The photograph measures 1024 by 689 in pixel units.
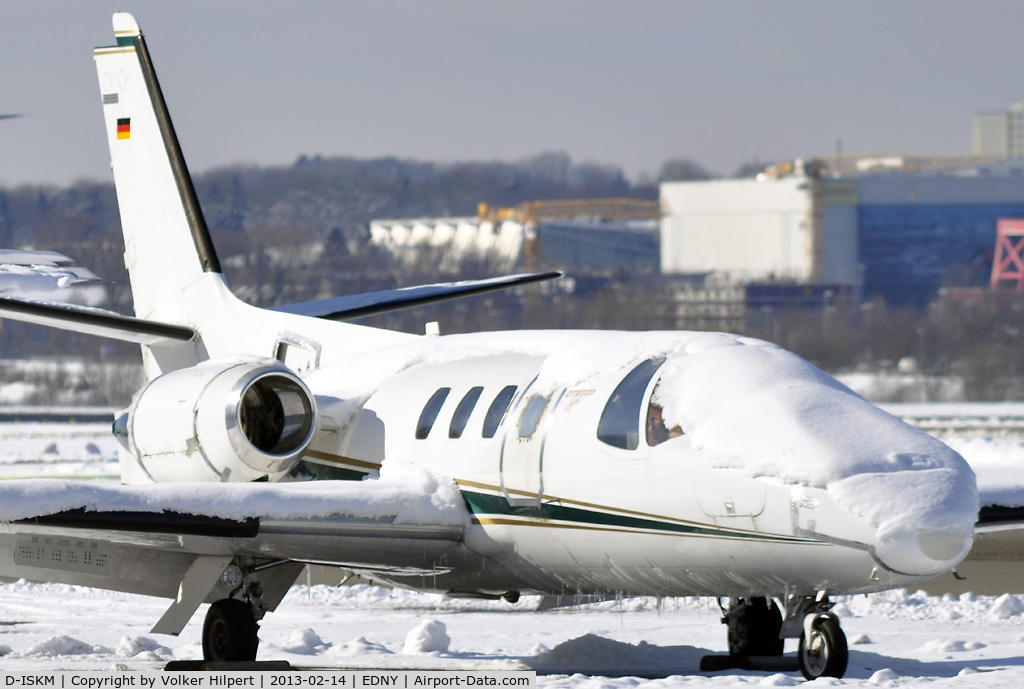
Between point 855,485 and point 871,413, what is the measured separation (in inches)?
39.9

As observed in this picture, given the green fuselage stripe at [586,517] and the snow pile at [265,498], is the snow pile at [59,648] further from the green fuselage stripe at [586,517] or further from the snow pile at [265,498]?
the green fuselage stripe at [586,517]

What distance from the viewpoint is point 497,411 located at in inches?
480

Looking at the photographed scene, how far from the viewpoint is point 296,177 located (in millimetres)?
76375

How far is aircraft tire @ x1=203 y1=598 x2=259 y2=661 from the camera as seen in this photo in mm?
11836

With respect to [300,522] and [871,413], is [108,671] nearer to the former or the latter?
[300,522]

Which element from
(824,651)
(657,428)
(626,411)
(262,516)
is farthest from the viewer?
(262,516)

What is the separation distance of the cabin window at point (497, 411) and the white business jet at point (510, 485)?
2 cm

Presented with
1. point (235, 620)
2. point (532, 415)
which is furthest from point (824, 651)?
point (235, 620)

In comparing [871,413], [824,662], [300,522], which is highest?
[871,413]

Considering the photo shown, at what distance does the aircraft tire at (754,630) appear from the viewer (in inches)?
489

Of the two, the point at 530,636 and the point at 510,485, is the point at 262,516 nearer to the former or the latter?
the point at 510,485

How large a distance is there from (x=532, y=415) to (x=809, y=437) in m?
2.45

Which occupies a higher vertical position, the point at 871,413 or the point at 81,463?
the point at 871,413

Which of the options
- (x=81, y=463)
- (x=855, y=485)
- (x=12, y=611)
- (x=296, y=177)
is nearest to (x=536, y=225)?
(x=296, y=177)
